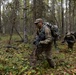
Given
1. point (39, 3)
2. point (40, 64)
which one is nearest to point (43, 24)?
point (40, 64)

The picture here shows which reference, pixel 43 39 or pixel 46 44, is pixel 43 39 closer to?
pixel 43 39

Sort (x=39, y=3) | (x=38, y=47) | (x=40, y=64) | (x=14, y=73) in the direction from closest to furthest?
(x=14, y=73), (x=38, y=47), (x=40, y=64), (x=39, y=3)

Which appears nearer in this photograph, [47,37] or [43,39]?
[47,37]

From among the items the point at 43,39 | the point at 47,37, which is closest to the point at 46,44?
the point at 43,39

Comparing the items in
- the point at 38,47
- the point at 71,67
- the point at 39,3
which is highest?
the point at 39,3

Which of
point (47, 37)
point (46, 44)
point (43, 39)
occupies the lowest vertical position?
point (46, 44)

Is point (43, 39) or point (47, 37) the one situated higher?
point (47, 37)

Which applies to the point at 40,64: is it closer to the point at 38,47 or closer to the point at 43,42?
the point at 38,47

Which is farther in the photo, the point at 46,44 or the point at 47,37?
the point at 46,44

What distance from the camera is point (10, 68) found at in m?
8.20

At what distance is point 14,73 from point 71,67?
2.82 metres

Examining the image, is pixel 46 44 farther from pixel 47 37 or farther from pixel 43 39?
pixel 47 37

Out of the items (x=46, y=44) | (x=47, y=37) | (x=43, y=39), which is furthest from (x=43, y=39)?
(x=47, y=37)

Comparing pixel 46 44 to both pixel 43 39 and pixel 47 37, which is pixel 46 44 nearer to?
pixel 43 39
